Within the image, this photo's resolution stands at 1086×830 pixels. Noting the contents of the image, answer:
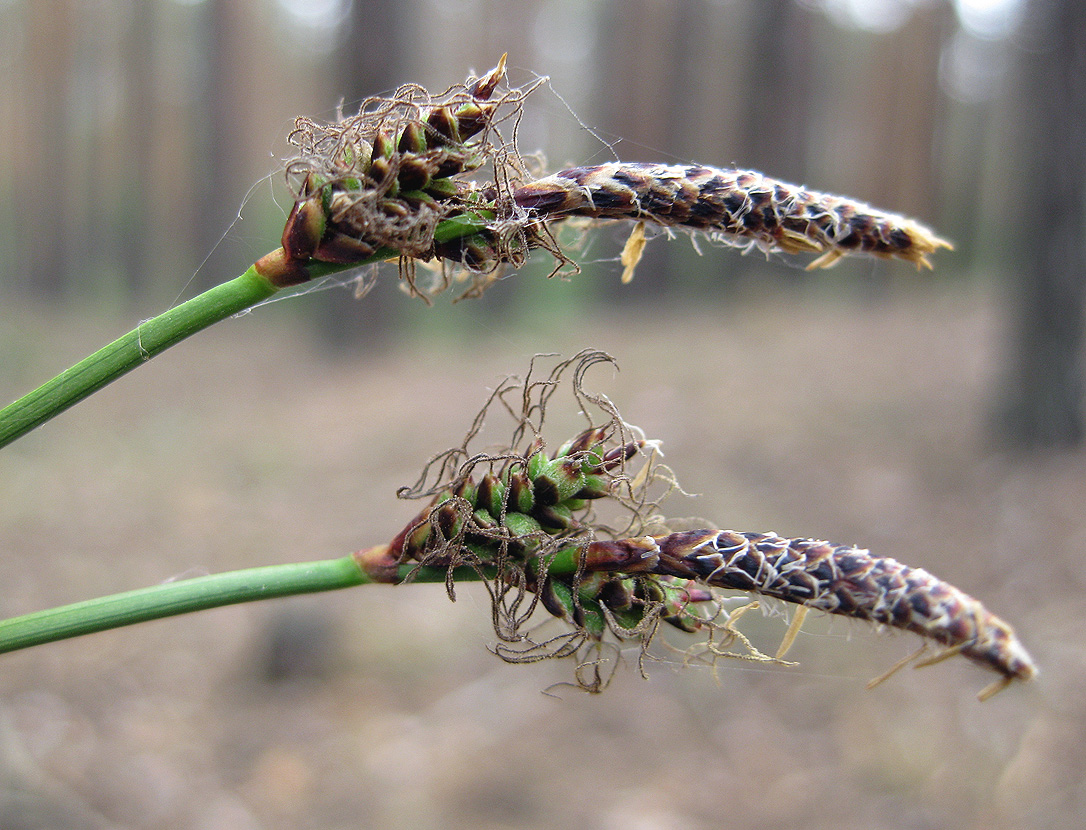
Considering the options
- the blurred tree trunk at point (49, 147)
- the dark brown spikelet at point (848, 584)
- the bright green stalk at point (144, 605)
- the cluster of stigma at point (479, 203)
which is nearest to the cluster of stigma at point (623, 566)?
the dark brown spikelet at point (848, 584)

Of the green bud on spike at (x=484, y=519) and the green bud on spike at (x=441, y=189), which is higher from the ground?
the green bud on spike at (x=441, y=189)

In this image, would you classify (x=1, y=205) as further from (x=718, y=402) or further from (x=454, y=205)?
(x=454, y=205)

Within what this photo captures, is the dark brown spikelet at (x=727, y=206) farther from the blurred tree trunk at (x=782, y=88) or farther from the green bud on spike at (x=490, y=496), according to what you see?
the blurred tree trunk at (x=782, y=88)

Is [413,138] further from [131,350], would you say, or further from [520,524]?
[520,524]

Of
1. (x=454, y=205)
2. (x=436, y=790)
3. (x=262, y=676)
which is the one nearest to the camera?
(x=454, y=205)

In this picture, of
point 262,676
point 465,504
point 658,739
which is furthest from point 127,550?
point 465,504

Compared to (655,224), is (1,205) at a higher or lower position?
higher
